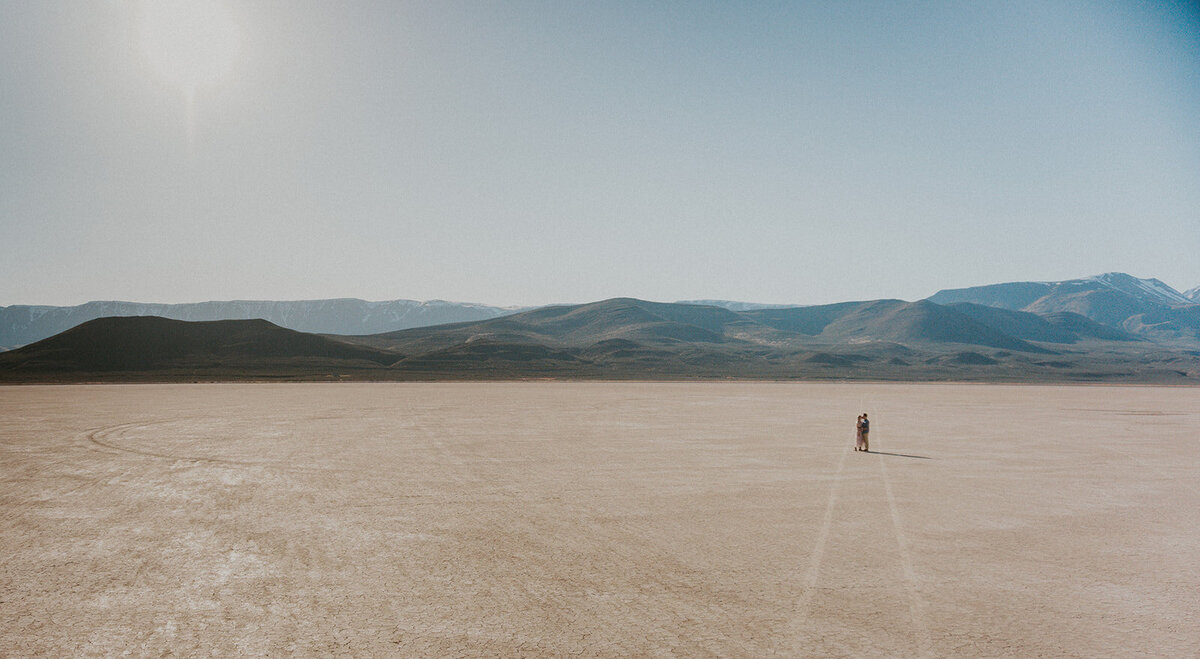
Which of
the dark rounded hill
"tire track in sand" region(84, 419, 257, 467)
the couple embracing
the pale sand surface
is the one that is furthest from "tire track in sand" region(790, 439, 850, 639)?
the dark rounded hill

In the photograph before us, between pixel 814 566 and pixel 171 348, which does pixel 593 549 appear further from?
pixel 171 348

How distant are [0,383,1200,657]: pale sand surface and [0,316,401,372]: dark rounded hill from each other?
304 ft

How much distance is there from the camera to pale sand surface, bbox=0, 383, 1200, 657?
7062 millimetres

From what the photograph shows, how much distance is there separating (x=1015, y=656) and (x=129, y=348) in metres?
127

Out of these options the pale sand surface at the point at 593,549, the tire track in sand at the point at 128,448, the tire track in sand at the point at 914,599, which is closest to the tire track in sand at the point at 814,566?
the pale sand surface at the point at 593,549

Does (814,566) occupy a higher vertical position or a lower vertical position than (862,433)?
lower

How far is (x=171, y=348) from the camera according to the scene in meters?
109

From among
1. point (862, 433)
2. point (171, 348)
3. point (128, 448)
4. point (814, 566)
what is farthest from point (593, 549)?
point (171, 348)

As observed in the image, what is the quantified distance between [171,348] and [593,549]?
12239 cm

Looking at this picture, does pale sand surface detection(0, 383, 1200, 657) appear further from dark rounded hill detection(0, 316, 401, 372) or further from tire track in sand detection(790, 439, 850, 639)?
dark rounded hill detection(0, 316, 401, 372)

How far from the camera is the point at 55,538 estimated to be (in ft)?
35.4

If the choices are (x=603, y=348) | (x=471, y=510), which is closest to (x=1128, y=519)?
(x=471, y=510)

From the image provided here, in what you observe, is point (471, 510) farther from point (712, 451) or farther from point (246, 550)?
point (712, 451)

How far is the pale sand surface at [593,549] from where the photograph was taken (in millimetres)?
7062
